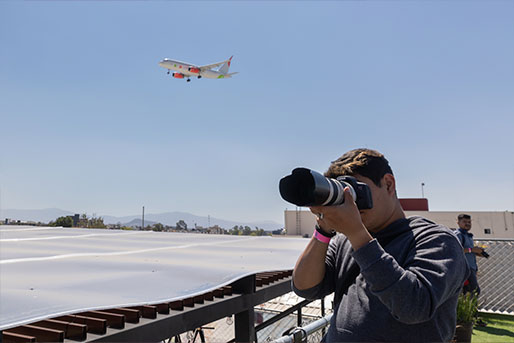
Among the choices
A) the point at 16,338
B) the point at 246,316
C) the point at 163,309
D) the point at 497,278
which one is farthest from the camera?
the point at 497,278

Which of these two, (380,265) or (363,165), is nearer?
(380,265)

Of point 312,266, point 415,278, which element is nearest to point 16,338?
point 312,266

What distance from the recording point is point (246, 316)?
2.30 meters

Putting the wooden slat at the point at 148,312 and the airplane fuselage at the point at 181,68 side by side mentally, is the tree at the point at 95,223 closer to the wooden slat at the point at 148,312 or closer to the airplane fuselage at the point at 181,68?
the wooden slat at the point at 148,312

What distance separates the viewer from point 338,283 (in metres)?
1.09

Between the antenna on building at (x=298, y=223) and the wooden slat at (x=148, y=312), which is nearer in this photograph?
the wooden slat at (x=148, y=312)

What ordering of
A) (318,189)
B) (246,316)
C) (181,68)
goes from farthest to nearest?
(181,68) → (246,316) → (318,189)

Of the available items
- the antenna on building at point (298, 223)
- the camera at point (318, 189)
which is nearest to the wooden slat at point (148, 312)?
the camera at point (318, 189)

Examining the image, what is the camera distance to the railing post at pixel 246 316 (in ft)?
7.46

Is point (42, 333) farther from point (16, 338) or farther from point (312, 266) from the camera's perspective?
point (312, 266)

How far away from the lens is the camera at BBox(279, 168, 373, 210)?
0.78 metres

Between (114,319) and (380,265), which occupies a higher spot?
(380,265)

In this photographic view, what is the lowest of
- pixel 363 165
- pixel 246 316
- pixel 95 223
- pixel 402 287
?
pixel 246 316

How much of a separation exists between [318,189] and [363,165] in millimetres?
251
